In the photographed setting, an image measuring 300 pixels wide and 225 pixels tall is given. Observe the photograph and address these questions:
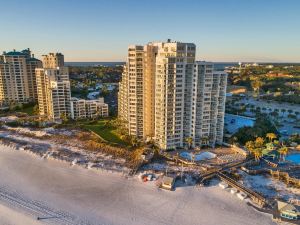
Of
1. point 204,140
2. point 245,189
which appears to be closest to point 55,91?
point 204,140

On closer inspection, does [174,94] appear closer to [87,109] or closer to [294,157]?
[294,157]

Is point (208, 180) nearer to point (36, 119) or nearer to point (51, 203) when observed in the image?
point (51, 203)

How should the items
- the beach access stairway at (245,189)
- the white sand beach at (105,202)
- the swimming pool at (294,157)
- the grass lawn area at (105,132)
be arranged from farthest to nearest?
the grass lawn area at (105,132) < the swimming pool at (294,157) < the beach access stairway at (245,189) < the white sand beach at (105,202)

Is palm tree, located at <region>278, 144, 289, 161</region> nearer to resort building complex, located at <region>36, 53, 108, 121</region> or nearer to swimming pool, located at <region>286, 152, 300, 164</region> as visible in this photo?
swimming pool, located at <region>286, 152, 300, 164</region>

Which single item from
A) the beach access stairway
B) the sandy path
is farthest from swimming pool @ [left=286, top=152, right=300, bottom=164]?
the sandy path

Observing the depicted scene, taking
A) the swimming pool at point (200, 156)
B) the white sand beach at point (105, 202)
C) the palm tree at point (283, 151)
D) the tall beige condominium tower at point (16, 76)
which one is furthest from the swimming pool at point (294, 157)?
the tall beige condominium tower at point (16, 76)

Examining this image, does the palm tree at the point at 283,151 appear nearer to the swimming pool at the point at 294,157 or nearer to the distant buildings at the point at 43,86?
the swimming pool at the point at 294,157

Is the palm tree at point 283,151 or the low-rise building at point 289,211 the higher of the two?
the palm tree at point 283,151

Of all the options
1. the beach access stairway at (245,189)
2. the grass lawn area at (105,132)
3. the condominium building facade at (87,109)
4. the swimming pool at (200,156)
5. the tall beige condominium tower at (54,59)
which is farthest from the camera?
the tall beige condominium tower at (54,59)
